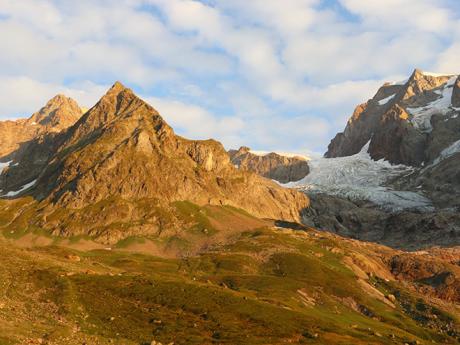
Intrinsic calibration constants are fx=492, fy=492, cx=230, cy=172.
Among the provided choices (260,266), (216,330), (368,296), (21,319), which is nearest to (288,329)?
(216,330)

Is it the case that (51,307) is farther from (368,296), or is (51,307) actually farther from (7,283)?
(368,296)

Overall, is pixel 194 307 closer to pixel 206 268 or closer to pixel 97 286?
pixel 97 286

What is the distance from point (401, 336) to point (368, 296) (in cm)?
6261

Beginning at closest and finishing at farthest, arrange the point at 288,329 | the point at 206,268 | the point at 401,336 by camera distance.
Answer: the point at 288,329, the point at 401,336, the point at 206,268

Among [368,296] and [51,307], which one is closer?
[51,307]

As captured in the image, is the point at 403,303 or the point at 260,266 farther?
the point at 260,266

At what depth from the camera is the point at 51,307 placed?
74.0m

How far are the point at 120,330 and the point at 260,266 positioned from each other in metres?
136

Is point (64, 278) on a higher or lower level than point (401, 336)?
higher

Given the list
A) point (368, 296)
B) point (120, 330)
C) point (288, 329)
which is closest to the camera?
point (120, 330)

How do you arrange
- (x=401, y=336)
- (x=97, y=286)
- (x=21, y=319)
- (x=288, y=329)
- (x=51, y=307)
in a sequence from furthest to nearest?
1. (x=401, y=336)
2. (x=97, y=286)
3. (x=288, y=329)
4. (x=51, y=307)
5. (x=21, y=319)

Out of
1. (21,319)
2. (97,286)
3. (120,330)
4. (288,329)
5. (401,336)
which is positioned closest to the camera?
(21,319)

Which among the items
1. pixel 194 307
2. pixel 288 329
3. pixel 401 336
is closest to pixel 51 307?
pixel 194 307

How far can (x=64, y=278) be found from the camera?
92.8m
